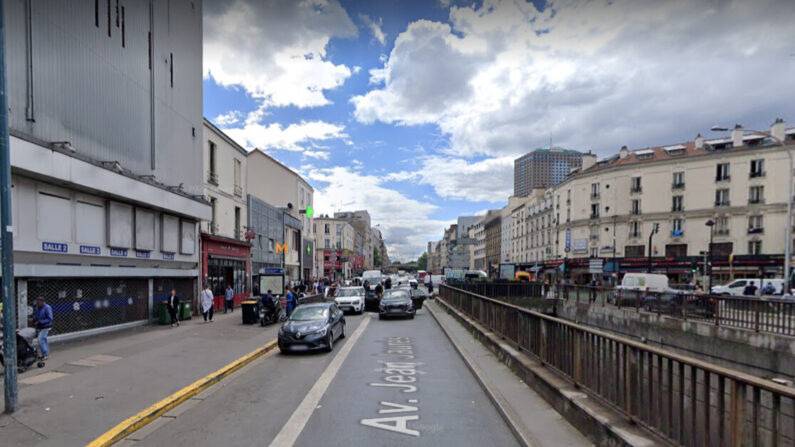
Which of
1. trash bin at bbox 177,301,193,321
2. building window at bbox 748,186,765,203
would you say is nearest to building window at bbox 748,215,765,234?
building window at bbox 748,186,765,203

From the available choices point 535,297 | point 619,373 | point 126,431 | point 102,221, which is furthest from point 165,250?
point 535,297

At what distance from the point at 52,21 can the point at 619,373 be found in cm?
1643

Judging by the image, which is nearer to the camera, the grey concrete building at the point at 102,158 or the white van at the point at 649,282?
the grey concrete building at the point at 102,158

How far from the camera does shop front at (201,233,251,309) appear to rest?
2247 centimetres

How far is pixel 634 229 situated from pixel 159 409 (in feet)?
191

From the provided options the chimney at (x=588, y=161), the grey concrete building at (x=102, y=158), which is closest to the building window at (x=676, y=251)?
the chimney at (x=588, y=161)

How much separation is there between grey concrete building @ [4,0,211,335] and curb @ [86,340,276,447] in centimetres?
594

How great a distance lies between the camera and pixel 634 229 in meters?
54.4

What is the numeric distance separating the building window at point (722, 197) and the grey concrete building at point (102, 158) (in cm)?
5355

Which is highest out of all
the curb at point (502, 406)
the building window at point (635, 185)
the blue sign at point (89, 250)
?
the building window at point (635, 185)

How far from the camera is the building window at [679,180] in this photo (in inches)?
2031

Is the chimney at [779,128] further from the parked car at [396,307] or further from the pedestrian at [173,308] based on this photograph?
the pedestrian at [173,308]

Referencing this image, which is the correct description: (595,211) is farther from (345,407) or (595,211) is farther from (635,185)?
(345,407)

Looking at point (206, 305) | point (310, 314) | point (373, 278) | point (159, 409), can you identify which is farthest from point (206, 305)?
point (373, 278)
